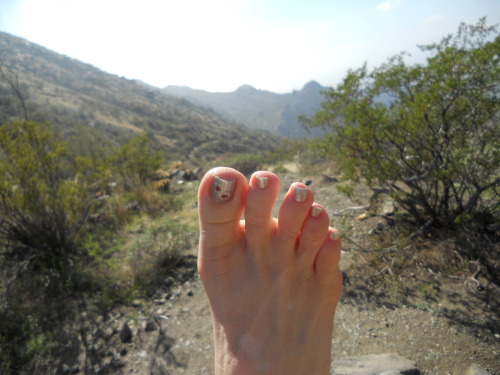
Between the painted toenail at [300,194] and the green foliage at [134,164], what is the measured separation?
4996 millimetres

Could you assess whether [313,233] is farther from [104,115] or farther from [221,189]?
[104,115]

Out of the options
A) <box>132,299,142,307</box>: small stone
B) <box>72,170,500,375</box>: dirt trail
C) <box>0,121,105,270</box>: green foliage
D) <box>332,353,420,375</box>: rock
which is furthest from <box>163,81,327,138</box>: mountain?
<box>332,353,420,375</box>: rock

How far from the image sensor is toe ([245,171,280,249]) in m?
1.13

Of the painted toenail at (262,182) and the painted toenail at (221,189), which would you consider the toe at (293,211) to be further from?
the painted toenail at (221,189)

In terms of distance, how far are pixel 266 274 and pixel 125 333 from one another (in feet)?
4.49

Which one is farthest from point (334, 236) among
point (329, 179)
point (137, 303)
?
point (329, 179)

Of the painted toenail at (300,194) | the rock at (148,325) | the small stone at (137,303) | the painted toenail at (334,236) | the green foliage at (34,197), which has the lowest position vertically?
the small stone at (137,303)

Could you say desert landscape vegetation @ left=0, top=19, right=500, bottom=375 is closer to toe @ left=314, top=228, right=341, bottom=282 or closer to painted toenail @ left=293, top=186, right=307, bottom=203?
toe @ left=314, top=228, right=341, bottom=282

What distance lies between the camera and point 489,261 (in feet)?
Answer: 6.51

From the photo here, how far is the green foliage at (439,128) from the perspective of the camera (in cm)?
203

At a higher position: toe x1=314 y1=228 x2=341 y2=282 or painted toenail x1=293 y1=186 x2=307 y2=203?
painted toenail x1=293 y1=186 x2=307 y2=203

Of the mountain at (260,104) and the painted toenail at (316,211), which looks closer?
the painted toenail at (316,211)

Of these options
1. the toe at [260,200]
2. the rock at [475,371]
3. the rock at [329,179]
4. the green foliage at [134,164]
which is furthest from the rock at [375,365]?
the green foliage at [134,164]

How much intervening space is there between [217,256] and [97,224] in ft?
10.6
